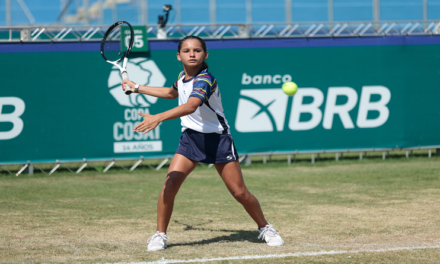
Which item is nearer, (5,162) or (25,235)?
(25,235)

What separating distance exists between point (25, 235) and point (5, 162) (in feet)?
18.8

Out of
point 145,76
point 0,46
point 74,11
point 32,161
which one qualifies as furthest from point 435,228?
point 74,11

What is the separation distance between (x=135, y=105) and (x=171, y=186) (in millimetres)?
6676

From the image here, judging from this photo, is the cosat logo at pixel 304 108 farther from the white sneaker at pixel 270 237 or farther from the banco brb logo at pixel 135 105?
the white sneaker at pixel 270 237

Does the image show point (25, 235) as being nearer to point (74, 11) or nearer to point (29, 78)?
point (29, 78)

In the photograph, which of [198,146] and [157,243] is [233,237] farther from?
[198,146]

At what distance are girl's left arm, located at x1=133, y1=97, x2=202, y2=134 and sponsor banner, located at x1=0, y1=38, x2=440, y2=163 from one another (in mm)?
6897

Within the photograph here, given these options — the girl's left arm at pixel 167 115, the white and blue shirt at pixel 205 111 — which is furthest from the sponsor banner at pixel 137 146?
the girl's left arm at pixel 167 115

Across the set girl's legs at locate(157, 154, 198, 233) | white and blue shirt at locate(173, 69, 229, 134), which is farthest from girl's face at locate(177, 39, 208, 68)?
girl's legs at locate(157, 154, 198, 233)

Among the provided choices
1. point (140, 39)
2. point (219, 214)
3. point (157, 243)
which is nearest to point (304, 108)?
point (140, 39)

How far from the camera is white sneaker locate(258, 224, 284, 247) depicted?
17.6 ft

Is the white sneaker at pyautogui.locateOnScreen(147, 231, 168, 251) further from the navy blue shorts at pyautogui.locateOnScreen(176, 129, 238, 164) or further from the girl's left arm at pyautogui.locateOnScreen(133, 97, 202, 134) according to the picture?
the girl's left arm at pyautogui.locateOnScreen(133, 97, 202, 134)

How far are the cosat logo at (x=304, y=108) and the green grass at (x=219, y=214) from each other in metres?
1.09

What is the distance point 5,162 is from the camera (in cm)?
1124
